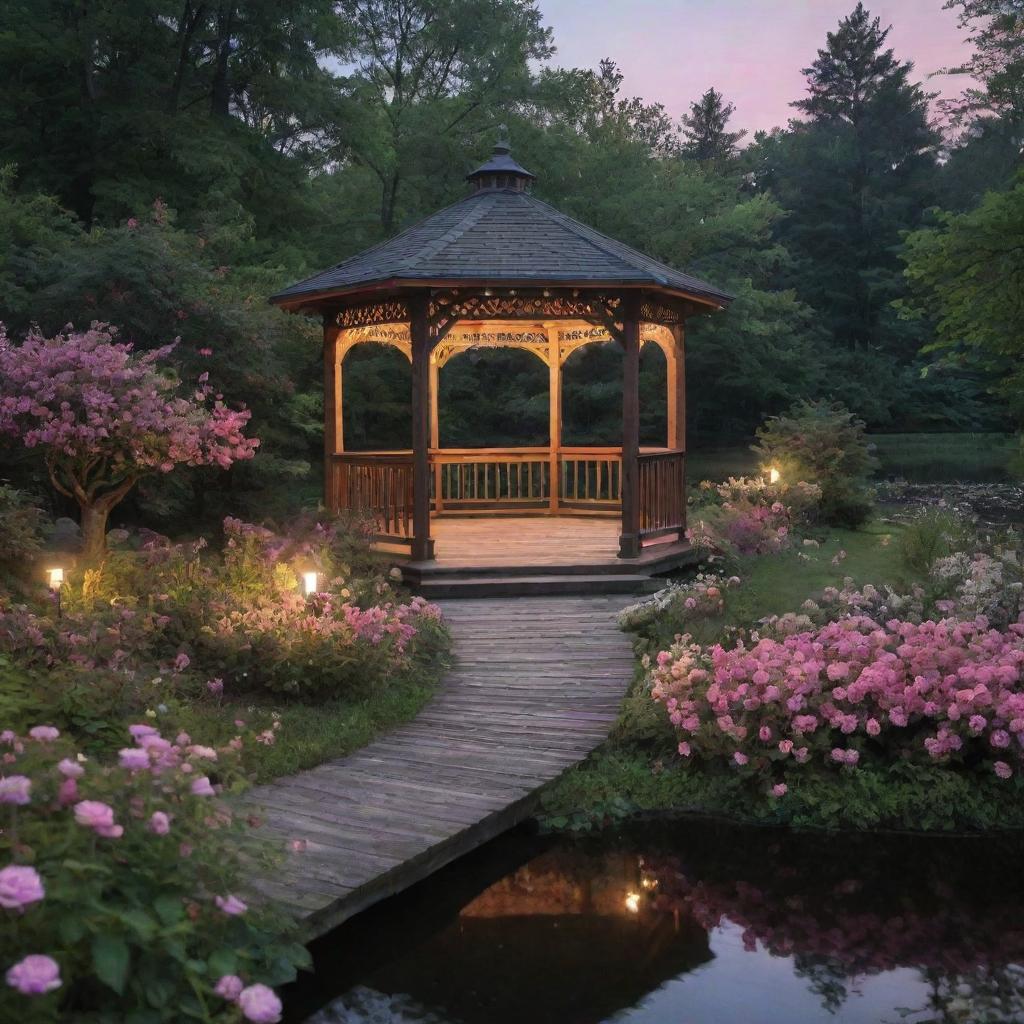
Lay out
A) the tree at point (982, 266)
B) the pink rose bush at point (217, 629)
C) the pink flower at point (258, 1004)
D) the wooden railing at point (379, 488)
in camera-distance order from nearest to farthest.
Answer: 1. the pink flower at point (258, 1004)
2. the pink rose bush at point (217, 629)
3. the tree at point (982, 266)
4. the wooden railing at point (379, 488)

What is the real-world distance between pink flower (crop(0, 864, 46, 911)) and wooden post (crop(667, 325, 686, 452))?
33.0ft

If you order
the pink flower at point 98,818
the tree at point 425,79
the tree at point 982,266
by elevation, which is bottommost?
the pink flower at point 98,818

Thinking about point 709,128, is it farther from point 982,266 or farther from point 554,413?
point 982,266

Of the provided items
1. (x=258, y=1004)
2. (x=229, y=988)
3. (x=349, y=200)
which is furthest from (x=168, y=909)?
(x=349, y=200)

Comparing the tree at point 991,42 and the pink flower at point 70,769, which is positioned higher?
the tree at point 991,42

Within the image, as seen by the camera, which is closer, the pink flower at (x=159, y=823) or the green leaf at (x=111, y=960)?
the green leaf at (x=111, y=960)

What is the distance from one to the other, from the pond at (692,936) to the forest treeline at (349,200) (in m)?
6.61

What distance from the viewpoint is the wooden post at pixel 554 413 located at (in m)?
14.3

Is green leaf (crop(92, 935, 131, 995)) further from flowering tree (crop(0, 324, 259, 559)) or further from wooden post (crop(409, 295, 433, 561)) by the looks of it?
wooden post (crop(409, 295, 433, 561))

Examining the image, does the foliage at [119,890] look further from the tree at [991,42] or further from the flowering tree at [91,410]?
the tree at [991,42]

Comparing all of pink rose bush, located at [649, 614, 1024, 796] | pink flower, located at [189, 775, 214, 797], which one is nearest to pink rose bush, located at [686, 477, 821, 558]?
pink rose bush, located at [649, 614, 1024, 796]

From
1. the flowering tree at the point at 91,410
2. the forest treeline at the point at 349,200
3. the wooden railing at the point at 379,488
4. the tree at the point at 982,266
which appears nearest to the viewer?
the flowering tree at the point at 91,410

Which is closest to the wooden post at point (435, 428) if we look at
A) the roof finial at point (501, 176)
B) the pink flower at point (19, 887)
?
the roof finial at point (501, 176)

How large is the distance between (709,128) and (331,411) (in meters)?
43.4
